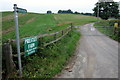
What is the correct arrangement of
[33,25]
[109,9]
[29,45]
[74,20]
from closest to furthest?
[29,45], [33,25], [74,20], [109,9]

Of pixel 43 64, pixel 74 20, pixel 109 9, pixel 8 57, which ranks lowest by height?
pixel 43 64

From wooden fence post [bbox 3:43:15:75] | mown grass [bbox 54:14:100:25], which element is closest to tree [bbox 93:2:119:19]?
mown grass [bbox 54:14:100:25]

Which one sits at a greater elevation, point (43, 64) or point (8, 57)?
point (8, 57)

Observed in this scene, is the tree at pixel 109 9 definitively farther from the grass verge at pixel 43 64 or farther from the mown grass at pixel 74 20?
the grass verge at pixel 43 64

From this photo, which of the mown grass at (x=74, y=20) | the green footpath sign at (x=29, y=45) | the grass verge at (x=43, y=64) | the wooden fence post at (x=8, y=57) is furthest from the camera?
the mown grass at (x=74, y=20)

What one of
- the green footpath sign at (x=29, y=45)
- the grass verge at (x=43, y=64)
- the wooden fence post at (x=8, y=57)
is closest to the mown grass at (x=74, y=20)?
the grass verge at (x=43, y=64)

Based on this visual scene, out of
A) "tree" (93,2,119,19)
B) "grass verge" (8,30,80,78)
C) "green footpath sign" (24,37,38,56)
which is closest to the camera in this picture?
"green footpath sign" (24,37,38,56)

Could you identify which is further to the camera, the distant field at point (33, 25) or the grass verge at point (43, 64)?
the distant field at point (33, 25)

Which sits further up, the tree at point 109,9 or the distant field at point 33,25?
the tree at point 109,9

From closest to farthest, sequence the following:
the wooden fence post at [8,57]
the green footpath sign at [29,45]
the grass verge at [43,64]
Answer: the wooden fence post at [8,57] < the green footpath sign at [29,45] < the grass verge at [43,64]

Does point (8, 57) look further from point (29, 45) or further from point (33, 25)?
point (33, 25)

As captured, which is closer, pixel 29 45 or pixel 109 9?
pixel 29 45

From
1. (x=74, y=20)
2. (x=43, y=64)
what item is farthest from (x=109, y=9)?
(x=43, y=64)

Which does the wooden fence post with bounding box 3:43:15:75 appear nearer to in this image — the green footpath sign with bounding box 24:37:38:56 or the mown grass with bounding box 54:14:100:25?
the green footpath sign with bounding box 24:37:38:56
